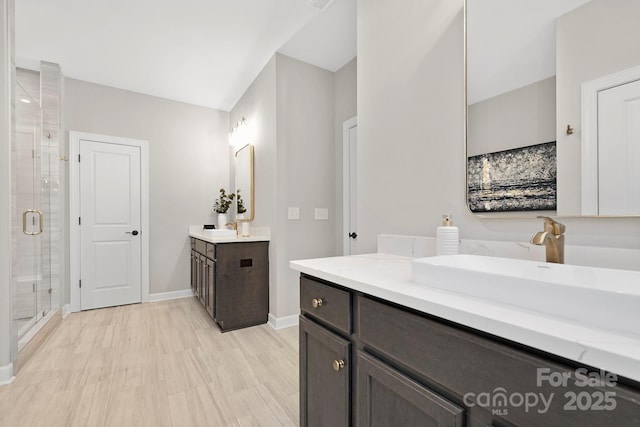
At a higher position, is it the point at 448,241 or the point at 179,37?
the point at 179,37

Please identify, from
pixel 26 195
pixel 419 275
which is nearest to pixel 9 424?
pixel 26 195

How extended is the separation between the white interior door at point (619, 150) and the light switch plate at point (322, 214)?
229cm

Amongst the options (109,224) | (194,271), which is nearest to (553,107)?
(194,271)

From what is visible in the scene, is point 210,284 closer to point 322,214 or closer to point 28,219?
point 322,214

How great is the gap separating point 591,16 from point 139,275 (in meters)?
4.37

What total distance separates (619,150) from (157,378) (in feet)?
8.47

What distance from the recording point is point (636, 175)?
782 millimetres

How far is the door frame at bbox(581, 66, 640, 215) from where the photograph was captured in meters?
0.85

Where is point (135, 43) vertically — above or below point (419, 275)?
above

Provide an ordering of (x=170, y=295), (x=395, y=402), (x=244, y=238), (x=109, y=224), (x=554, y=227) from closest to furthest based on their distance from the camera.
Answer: (x=395, y=402) < (x=554, y=227) < (x=244, y=238) < (x=109, y=224) < (x=170, y=295)

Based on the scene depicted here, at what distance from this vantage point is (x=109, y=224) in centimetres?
348

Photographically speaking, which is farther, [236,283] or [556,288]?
[236,283]

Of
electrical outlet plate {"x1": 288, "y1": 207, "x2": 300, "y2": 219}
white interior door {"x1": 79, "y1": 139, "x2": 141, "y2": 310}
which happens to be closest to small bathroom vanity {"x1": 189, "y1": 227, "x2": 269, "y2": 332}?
electrical outlet plate {"x1": 288, "y1": 207, "x2": 300, "y2": 219}

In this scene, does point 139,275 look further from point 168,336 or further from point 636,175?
point 636,175
